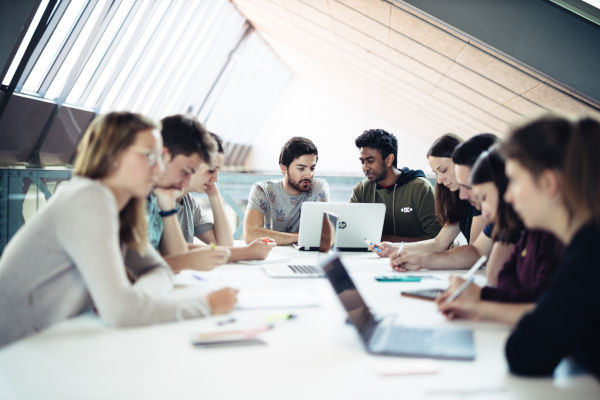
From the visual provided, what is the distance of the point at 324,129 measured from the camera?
15211 millimetres

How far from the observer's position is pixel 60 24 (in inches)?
230

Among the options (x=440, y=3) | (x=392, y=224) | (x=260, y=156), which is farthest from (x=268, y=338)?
(x=260, y=156)

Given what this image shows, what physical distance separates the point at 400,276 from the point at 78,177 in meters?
1.36

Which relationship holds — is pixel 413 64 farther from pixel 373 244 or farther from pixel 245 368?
pixel 245 368

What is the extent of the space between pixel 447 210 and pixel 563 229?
1716mm

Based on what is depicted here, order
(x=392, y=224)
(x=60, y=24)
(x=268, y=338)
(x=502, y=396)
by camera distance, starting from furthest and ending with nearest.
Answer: (x=60, y=24)
(x=392, y=224)
(x=268, y=338)
(x=502, y=396)

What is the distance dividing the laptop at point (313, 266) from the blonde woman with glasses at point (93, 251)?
2.05ft

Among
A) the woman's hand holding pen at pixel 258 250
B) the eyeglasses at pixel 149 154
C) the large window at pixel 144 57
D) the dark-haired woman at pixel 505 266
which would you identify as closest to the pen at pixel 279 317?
the dark-haired woman at pixel 505 266

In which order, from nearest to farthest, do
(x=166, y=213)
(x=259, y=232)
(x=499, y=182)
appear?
1. (x=499, y=182)
2. (x=166, y=213)
3. (x=259, y=232)

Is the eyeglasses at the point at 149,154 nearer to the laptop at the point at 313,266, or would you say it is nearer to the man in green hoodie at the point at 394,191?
the laptop at the point at 313,266

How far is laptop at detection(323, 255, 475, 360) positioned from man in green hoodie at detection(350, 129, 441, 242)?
1.86 meters

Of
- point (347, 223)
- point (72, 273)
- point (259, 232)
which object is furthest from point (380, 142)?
point (72, 273)

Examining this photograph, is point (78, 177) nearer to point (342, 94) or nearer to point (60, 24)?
point (60, 24)

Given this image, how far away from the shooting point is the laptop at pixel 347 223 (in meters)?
2.72
